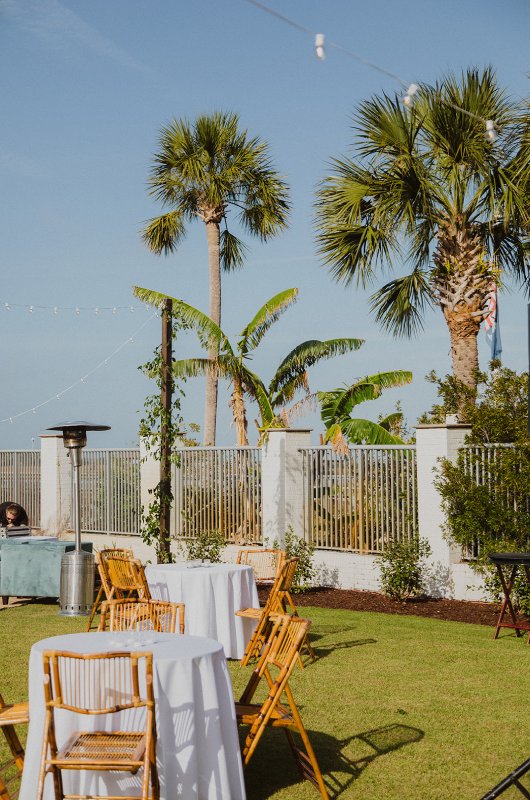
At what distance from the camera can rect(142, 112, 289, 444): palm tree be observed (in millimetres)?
26000

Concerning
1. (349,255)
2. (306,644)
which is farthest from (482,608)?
(349,255)

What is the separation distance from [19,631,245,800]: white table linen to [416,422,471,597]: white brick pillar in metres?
8.70

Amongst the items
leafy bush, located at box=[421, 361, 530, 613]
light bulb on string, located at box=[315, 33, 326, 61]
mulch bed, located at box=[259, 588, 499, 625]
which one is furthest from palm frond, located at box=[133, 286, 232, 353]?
light bulb on string, located at box=[315, 33, 326, 61]

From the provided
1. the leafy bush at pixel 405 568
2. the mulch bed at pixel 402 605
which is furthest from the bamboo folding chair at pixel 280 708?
the leafy bush at pixel 405 568

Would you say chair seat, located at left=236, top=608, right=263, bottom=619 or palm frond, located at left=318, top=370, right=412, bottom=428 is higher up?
palm frond, located at left=318, top=370, right=412, bottom=428

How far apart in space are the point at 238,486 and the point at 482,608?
5700 millimetres

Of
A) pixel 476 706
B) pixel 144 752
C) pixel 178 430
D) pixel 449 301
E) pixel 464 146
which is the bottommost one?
pixel 476 706

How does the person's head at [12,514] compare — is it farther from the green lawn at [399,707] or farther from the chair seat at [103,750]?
the chair seat at [103,750]

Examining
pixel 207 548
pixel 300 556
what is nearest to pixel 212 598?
pixel 300 556

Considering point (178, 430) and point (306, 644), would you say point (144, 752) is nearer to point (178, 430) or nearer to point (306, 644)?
point (306, 644)

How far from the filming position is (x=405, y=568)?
44.5 feet

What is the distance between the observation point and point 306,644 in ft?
33.1

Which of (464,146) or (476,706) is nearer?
(476,706)

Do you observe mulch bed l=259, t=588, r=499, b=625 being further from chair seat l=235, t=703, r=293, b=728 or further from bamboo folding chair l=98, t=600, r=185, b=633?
chair seat l=235, t=703, r=293, b=728
